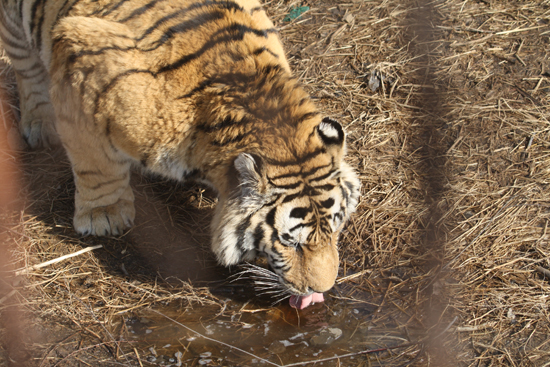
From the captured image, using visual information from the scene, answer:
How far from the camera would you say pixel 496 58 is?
420 centimetres

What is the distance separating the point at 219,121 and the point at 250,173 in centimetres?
36

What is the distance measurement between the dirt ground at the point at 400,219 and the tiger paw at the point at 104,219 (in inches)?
3.0

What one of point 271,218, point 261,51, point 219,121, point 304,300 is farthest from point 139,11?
point 304,300

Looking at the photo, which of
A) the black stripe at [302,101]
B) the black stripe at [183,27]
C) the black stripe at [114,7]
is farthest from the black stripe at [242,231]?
the black stripe at [114,7]

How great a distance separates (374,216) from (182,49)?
1.75 meters

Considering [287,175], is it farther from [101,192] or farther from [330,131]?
[101,192]

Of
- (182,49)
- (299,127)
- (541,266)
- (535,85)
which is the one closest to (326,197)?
(299,127)

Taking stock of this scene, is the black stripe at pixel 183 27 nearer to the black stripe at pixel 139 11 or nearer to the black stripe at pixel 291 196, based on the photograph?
the black stripe at pixel 139 11

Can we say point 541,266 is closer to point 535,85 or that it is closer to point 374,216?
point 374,216

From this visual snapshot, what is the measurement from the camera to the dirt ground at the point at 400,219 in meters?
2.72

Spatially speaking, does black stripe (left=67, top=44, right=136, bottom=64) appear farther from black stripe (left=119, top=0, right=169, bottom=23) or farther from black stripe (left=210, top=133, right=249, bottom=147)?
black stripe (left=210, top=133, right=249, bottom=147)

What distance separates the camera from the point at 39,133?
13.1 ft

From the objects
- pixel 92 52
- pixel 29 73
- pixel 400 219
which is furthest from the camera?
pixel 29 73

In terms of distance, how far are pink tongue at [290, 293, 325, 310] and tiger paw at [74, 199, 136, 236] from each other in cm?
132
